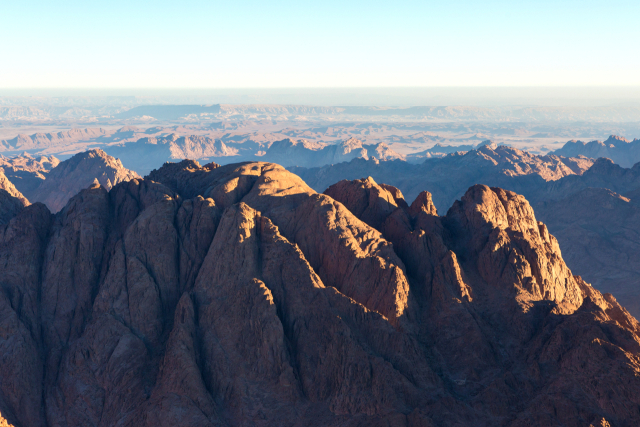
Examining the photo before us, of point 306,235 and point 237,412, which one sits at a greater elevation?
point 306,235

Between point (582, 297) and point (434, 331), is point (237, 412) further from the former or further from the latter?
point (582, 297)

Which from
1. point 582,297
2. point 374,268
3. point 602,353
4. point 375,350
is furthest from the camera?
point 582,297

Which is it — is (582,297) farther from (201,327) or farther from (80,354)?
(80,354)

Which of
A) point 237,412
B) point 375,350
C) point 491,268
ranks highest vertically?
point 491,268

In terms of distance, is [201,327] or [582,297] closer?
[201,327]

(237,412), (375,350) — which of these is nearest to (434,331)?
(375,350)

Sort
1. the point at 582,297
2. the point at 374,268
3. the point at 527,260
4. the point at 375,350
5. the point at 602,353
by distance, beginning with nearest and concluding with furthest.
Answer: the point at 602,353 → the point at 375,350 → the point at 374,268 → the point at 527,260 → the point at 582,297
